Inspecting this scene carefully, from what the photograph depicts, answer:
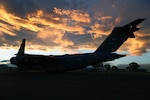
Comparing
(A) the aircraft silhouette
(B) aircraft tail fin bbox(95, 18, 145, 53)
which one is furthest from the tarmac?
(B) aircraft tail fin bbox(95, 18, 145, 53)

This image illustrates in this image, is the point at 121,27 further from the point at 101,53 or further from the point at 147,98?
the point at 147,98

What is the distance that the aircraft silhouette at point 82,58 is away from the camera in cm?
3528

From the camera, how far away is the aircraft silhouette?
1389 inches

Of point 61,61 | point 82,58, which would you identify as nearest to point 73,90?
point 82,58

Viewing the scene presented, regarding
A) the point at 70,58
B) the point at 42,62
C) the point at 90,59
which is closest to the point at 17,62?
the point at 42,62

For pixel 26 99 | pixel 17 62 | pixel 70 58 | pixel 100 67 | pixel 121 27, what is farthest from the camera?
pixel 100 67

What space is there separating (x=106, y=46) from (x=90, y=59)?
133 inches

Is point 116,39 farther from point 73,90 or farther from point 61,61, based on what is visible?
point 73,90

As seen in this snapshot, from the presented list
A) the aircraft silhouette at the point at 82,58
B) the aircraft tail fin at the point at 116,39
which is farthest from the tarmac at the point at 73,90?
the aircraft tail fin at the point at 116,39

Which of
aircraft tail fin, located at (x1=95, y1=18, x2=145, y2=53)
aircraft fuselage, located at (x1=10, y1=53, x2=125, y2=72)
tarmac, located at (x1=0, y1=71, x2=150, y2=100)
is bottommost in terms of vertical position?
tarmac, located at (x1=0, y1=71, x2=150, y2=100)

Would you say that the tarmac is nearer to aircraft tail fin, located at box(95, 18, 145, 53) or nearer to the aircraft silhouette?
the aircraft silhouette

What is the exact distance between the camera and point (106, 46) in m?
36.3

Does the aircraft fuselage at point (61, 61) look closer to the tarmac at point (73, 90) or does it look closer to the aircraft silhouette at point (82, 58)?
the aircraft silhouette at point (82, 58)

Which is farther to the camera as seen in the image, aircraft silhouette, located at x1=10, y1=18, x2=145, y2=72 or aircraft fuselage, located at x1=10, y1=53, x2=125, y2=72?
aircraft fuselage, located at x1=10, y1=53, x2=125, y2=72
